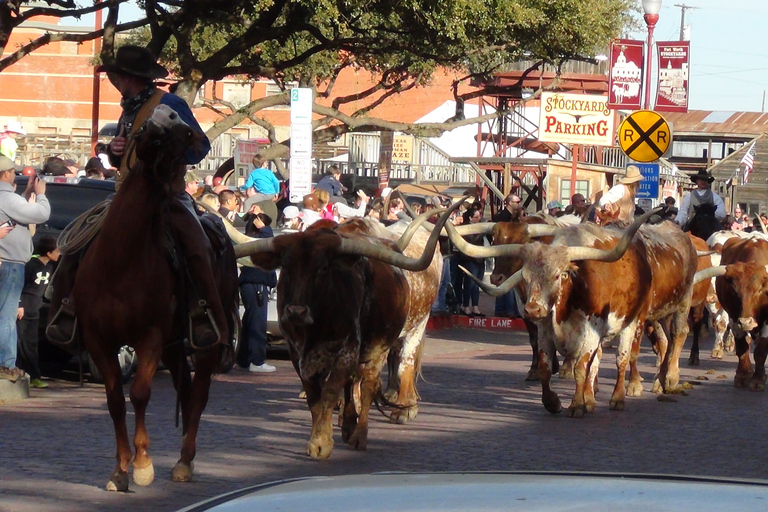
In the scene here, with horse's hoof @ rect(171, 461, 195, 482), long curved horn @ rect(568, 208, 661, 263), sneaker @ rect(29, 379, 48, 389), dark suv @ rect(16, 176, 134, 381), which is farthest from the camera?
dark suv @ rect(16, 176, 134, 381)

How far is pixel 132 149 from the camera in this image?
787cm

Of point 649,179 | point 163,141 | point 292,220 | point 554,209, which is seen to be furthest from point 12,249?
point 649,179

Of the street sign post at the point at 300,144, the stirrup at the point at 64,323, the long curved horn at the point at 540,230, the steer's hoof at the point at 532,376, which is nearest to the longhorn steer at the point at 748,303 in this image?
the steer's hoof at the point at 532,376

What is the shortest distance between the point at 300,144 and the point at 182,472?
34.3 ft

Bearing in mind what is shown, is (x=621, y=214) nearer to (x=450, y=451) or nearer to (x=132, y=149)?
(x=450, y=451)

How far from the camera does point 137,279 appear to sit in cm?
742

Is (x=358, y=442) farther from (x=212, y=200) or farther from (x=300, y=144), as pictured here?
(x=300, y=144)

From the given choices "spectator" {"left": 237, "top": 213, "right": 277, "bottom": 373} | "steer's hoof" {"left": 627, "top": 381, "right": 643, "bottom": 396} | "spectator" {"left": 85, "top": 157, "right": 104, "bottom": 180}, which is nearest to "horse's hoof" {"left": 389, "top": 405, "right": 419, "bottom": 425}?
"steer's hoof" {"left": 627, "top": 381, "right": 643, "bottom": 396}

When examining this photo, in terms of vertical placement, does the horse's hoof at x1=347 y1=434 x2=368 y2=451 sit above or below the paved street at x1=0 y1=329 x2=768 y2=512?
above

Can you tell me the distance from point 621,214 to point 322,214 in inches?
165

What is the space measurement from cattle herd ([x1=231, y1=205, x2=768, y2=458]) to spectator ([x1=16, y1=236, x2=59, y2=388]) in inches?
134

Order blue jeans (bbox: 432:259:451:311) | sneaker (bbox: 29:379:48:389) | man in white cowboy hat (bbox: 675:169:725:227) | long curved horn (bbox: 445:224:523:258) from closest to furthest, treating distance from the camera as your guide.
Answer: long curved horn (bbox: 445:224:523:258), sneaker (bbox: 29:379:48:389), man in white cowboy hat (bbox: 675:169:725:227), blue jeans (bbox: 432:259:451:311)

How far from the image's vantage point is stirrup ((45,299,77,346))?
25.1 ft

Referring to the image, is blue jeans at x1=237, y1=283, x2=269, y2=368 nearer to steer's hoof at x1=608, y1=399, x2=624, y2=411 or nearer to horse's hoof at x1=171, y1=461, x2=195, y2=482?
steer's hoof at x1=608, y1=399, x2=624, y2=411
